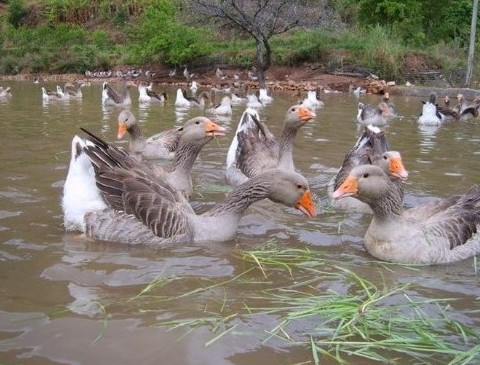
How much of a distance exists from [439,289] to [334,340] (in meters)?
1.37

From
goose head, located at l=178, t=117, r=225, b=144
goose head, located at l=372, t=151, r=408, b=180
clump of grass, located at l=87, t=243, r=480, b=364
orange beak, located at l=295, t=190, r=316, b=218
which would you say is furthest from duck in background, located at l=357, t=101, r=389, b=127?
clump of grass, located at l=87, t=243, r=480, b=364

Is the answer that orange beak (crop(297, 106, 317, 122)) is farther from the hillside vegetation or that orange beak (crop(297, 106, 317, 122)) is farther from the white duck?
the hillside vegetation

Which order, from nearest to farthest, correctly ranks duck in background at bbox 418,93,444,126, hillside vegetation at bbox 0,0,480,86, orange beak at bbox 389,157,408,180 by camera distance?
orange beak at bbox 389,157,408,180, duck in background at bbox 418,93,444,126, hillside vegetation at bbox 0,0,480,86

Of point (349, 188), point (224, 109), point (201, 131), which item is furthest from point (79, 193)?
point (224, 109)

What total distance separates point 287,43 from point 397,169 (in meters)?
31.7

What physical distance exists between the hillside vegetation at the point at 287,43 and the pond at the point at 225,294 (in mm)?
23753

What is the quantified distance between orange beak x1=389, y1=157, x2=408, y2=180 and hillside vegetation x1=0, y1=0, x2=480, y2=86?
77.5 ft

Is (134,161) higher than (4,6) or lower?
lower

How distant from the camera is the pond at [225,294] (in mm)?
3459

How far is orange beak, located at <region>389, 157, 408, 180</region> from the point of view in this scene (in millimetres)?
5852

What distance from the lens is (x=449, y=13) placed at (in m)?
38.2

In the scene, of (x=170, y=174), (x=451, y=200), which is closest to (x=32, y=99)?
(x=170, y=174)

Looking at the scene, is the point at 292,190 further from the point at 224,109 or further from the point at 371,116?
the point at 224,109

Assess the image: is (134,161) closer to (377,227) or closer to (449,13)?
(377,227)
